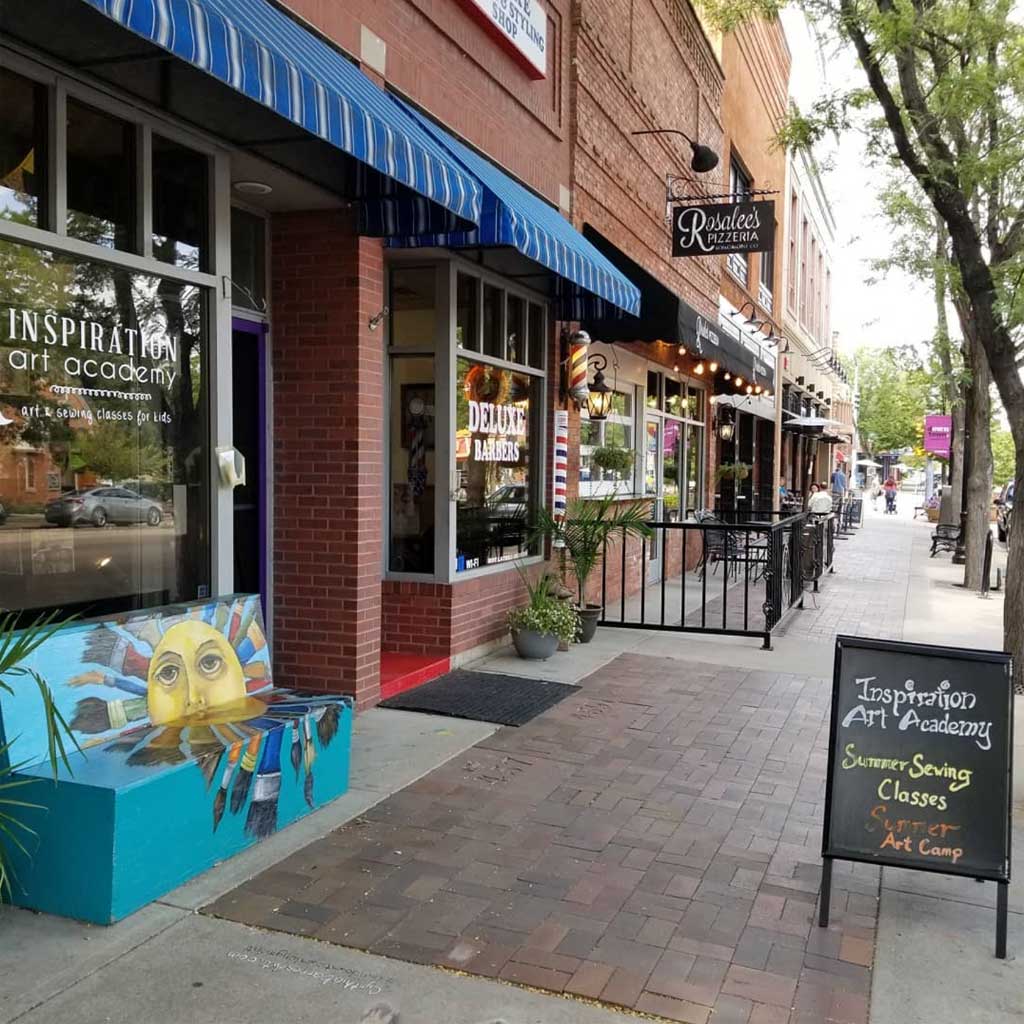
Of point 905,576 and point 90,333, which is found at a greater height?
point 90,333

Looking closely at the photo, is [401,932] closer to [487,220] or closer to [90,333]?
[90,333]

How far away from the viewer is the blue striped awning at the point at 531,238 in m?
6.07

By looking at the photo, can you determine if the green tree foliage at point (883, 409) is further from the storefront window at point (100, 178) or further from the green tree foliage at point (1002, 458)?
the storefront window at point (100, 178)

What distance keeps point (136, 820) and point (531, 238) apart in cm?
424

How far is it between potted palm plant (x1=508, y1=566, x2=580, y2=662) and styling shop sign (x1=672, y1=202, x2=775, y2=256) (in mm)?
5806

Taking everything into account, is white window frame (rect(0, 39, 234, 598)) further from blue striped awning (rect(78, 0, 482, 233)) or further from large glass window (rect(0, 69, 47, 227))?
blue striped awning (rect(78, 0, 482, 233))

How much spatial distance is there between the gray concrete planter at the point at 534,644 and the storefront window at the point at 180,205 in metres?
A: 4.10

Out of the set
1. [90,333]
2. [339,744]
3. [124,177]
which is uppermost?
[124,177]

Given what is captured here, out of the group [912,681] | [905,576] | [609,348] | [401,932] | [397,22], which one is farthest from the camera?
[905,576]

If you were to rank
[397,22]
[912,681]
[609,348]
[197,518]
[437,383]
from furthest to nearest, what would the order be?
[609,348], [437,383], [397,22], [197,518], [912,681]

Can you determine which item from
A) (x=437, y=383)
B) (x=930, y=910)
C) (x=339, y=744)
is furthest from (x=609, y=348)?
(x=930, y=910)

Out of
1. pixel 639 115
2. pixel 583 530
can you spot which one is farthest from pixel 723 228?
pixel 583 530

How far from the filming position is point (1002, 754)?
12.5ft

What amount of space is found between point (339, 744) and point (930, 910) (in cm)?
271
